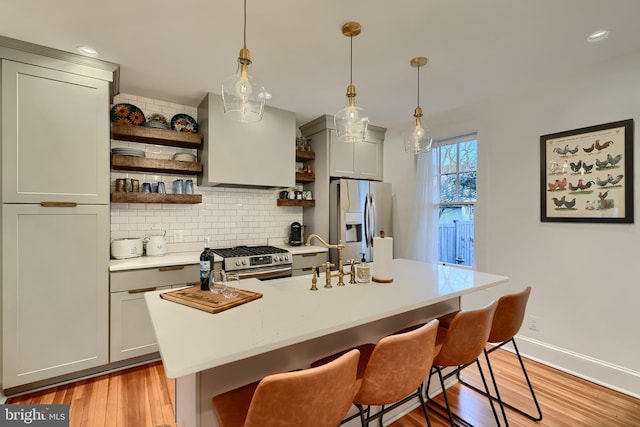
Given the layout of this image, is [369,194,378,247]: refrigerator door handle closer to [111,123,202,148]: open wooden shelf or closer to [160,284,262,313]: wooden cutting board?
[111,123,202,148]: open wooden shelf

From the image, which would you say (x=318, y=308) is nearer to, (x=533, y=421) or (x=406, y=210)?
(x=533, y=421)

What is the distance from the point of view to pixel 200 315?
4.24 feet

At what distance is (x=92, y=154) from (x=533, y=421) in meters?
3.84

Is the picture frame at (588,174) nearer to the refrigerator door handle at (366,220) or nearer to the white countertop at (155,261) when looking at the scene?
the refrigerator door handle at (366,220)

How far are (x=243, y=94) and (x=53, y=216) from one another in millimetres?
1960

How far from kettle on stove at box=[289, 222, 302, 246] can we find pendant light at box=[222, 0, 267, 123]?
93.5 inches

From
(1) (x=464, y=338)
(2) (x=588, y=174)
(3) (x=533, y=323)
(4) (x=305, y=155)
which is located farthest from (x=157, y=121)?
(3) (x=533, y=323)

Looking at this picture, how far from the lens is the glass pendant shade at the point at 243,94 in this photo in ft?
4.76

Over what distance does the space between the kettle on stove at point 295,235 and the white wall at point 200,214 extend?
0.14 metres

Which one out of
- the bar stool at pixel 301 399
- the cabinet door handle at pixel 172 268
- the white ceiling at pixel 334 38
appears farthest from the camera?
the cabinet door handle at pixel 172 268

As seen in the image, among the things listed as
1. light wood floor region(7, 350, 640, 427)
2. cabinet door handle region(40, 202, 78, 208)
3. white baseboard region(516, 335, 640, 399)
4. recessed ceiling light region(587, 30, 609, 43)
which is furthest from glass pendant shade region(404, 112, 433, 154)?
cabinet door handle region(40, 202, 78, 208)

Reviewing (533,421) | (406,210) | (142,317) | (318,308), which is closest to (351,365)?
(318,308)

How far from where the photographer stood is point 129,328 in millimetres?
2541

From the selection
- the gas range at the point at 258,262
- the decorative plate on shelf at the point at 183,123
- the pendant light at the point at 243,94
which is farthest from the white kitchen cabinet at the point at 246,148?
the pendant light at the point at 243,94
